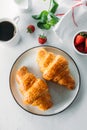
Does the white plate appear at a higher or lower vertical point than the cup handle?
lower

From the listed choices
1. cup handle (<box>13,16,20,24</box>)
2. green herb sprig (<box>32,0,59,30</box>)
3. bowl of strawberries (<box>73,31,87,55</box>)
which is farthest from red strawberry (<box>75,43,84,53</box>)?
cup handle (<box>13,16,20,24</box>)

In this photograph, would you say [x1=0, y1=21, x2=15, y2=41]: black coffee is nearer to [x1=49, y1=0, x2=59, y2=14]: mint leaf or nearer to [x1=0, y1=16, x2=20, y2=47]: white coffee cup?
[x1=0, y1=16, x2=20, y2=47]: white coffee cup

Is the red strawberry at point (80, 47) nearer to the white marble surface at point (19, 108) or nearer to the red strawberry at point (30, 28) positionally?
the white marble surface at point (19, 108)

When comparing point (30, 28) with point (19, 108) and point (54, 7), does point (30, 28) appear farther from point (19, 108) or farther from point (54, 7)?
point (19, 108)

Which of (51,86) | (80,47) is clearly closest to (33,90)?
(51,86)

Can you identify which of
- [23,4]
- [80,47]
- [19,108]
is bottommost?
[19,108]

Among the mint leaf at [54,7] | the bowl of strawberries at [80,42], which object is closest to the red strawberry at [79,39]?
the bowl of strawberries at [80,42]

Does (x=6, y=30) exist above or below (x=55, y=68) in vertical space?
above
